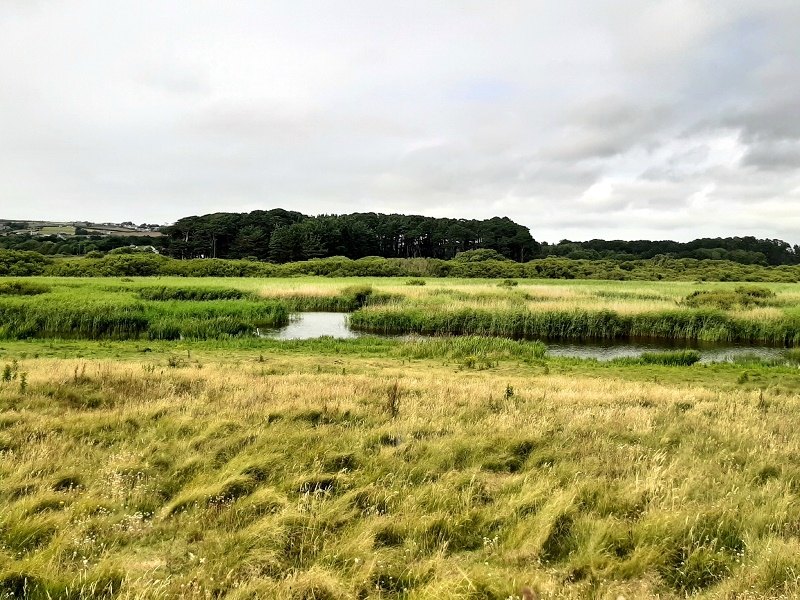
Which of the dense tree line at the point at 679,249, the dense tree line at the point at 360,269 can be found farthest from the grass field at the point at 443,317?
the dense tree line at the point at 679,249

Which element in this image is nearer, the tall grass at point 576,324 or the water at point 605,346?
the water at point 605,346

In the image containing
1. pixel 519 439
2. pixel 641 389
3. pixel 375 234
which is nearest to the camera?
pixel 519 439

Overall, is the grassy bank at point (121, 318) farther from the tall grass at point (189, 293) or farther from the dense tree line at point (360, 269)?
the dense tree line at point (360, 269)

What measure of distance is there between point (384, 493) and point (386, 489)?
0.11 m

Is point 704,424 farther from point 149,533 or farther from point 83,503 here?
point 83,503

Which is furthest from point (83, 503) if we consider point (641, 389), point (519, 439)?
point (641, 389)

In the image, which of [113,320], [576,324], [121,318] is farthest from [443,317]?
[113,320]

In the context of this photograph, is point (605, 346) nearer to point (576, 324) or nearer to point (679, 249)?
point (576, 324)

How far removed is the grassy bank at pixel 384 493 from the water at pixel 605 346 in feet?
48.1

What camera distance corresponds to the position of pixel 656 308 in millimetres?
33562

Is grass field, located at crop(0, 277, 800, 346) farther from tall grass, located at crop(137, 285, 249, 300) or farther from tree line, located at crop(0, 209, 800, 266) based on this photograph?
tree line, located at crop(0, 209, 800, 266)

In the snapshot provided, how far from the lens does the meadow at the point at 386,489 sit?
4414 mm

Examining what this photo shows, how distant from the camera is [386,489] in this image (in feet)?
20.1

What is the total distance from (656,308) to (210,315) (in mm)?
27802
